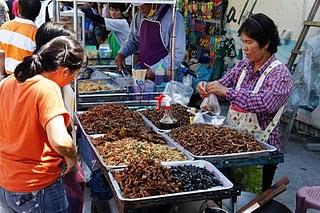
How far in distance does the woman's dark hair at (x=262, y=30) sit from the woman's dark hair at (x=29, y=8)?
8.10 feet

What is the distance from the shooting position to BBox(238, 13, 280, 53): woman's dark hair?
9.50ft

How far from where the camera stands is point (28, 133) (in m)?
2.14

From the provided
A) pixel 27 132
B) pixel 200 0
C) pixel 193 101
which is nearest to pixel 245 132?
pixel 27 132

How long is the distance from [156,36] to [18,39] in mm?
1392

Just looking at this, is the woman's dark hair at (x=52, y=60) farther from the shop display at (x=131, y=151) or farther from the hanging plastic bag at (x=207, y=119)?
the hanging plastic bag at (x=207, y=119)

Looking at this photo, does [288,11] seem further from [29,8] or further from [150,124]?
[150,124]

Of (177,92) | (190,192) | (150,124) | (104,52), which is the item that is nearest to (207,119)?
(150,124)

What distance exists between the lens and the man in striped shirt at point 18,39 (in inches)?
175

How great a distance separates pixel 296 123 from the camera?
621cm

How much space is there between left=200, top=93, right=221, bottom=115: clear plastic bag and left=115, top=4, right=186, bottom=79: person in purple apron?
1.05m

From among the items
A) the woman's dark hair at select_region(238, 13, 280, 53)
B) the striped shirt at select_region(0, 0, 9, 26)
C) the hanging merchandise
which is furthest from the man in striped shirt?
the hanging merchandise

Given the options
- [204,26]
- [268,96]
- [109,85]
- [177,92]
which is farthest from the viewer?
[204,26]

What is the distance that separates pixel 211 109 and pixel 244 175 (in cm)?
55

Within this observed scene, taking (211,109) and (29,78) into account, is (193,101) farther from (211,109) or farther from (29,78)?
(29,78)
